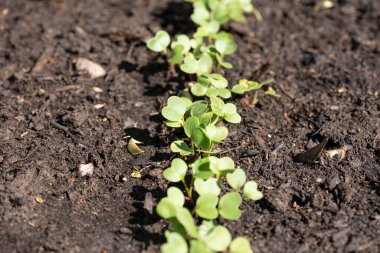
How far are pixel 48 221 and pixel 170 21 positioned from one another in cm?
173

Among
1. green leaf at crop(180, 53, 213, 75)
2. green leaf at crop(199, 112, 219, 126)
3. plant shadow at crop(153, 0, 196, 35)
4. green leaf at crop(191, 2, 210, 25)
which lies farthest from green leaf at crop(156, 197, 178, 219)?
plant shadow at crop(153, 0, 196, 35)

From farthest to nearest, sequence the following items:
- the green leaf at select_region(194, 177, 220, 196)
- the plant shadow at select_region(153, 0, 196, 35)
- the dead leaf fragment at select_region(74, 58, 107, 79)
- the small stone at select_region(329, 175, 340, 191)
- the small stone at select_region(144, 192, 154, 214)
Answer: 1. the plant shadow at select_region(153, 0, 196, 35)
2. the dead leaf fragment at select_region(74, 58, 107, 79)
3. the small stone at select_region(329, 175, 340, 191)
4. the small stone at select_region(144, 192, 154, 214)
5. the green leaf at select_region(194, 177, 220, 196)

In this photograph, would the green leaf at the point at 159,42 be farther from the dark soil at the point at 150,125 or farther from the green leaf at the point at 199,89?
the green leaf at the point at 199,89

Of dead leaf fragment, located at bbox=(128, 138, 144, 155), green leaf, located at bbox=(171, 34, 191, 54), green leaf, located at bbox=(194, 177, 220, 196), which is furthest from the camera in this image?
green leaf, located at bbox=(171, 34, 191, 54)

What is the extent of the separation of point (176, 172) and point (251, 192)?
1.00 ft

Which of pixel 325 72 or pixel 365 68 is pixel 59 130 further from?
pixel 365 68

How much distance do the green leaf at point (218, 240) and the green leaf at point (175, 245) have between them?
8 cm

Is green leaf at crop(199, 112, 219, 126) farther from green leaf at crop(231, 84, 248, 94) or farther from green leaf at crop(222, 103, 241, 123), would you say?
green leaf at crop(231, 84, 248, 94)

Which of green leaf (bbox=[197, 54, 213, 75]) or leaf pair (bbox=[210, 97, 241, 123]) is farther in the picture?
green leaf (bbox=[197, 54, 213, 75])

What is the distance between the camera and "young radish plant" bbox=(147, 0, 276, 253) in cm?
185

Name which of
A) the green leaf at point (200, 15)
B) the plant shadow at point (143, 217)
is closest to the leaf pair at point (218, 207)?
the plant shadow at point (143, 217)

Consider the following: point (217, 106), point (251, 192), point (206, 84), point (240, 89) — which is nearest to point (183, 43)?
point (206, 84)

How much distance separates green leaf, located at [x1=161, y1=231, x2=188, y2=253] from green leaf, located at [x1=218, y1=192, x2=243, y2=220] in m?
0.22

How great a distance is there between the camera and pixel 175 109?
2293 millimetres
